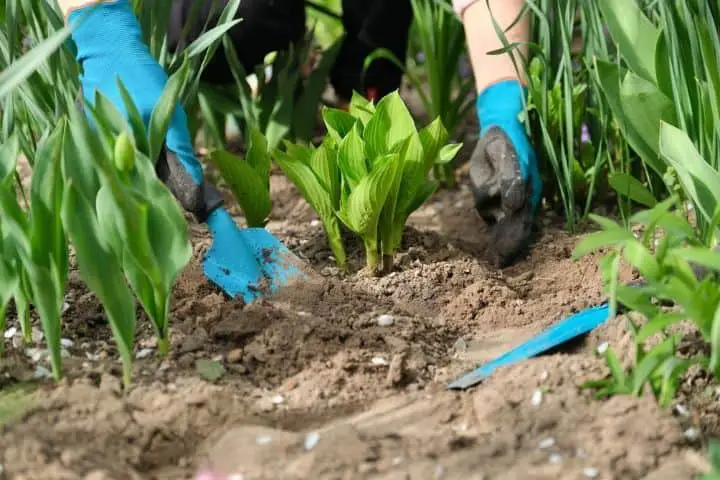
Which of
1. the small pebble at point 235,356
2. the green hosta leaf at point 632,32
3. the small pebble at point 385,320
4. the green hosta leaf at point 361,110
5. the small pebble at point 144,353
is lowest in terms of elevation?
the small pebble at point 385,320

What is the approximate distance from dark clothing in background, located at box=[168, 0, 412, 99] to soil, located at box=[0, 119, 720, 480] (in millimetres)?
729

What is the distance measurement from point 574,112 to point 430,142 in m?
0.39

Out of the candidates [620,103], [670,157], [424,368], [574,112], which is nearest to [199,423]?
[424,368]

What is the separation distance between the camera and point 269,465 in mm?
1091

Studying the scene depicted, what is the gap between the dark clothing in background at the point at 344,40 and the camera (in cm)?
226

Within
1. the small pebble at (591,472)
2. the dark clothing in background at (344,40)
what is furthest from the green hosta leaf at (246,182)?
the small pebble at (591,472)

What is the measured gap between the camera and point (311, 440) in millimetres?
1135

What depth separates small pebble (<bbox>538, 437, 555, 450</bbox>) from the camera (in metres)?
1.10

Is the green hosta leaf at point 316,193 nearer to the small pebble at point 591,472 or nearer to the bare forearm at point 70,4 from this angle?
the bare forearm at point 70,4

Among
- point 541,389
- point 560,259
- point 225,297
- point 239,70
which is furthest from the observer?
point 239,70

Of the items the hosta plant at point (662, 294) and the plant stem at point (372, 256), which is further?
the plant stem at point (372, 256)

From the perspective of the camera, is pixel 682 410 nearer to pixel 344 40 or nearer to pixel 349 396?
pixel 349 396

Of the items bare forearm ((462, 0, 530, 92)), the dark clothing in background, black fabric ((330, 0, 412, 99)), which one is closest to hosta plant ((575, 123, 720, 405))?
bare forearm ((462, 0, 530, 92))

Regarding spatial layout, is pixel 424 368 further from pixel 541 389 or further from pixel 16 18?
pixel 16 18
